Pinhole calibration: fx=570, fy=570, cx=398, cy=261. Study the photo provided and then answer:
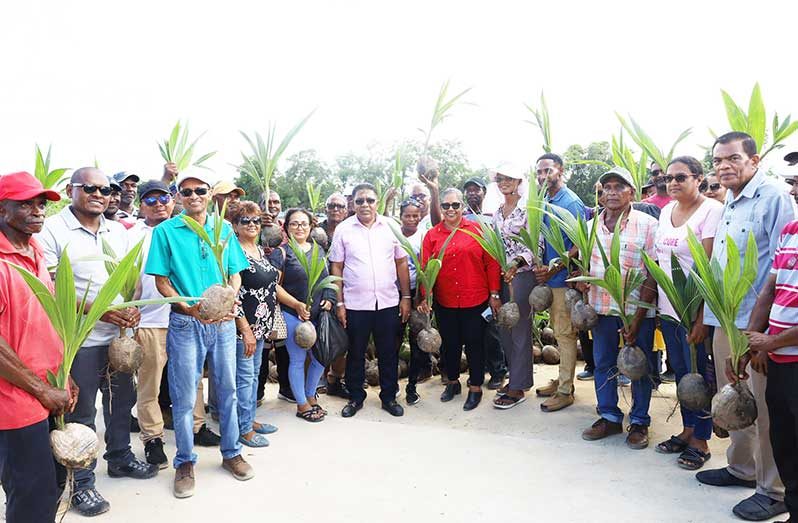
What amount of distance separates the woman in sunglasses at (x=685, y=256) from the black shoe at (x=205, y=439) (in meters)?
2.95

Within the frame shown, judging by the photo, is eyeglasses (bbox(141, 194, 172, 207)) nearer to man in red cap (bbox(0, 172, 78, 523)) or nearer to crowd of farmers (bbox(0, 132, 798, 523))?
crowd of farmers (bbox(0, 132, 798, 523))

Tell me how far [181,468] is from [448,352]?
2294 millimetres

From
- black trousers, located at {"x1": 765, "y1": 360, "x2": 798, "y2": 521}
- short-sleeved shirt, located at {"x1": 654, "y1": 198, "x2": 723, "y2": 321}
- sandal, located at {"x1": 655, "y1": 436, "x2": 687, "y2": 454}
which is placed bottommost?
sandal, located at {"x1": 655, "y1": 436, "x2": 687, "y2": 454}

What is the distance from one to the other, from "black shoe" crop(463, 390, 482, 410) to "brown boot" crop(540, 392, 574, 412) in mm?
502

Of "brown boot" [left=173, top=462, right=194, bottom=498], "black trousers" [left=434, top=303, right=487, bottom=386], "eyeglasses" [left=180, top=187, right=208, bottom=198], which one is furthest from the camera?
"black trousers" [left=434, top=303, right=487, bottom=386]

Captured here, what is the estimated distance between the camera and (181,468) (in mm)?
3244

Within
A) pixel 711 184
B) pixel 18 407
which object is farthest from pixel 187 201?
pixel 711 184

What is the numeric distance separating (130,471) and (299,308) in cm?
153

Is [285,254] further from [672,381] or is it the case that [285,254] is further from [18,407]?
[672,381]

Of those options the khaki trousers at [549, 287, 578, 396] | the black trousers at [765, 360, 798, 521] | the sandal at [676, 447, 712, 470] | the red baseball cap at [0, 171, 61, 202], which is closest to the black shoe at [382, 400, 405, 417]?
the khaki trousers at [549, 287, 578, 396]

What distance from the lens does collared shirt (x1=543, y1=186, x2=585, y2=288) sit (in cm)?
441

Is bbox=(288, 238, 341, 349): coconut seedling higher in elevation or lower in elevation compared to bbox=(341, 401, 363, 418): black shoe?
higher

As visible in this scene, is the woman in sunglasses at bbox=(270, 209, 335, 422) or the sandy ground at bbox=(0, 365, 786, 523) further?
the woman in sunglasses at bbox=(270, 209, 335, 422)

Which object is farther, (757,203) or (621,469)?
(621,469)
